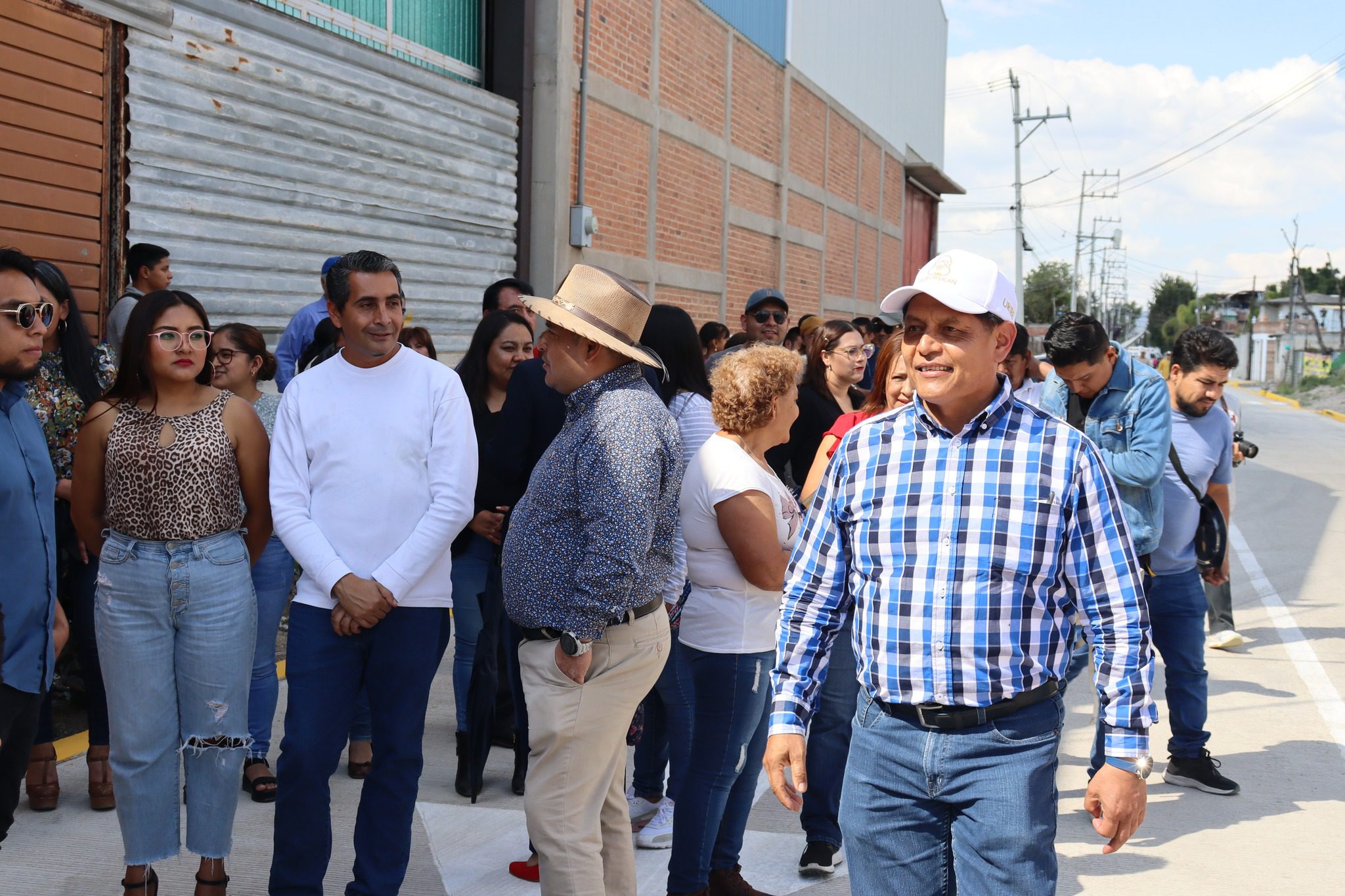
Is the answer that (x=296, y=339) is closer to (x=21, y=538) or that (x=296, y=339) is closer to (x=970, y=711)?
(x=21, y=538)

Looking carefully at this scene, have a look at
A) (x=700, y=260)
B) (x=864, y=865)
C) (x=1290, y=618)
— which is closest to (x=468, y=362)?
(x=864, y=865)

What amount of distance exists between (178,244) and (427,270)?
280cm

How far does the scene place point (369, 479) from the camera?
12.8 feet

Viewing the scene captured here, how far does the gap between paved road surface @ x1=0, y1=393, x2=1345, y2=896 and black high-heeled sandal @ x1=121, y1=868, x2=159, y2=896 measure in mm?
355

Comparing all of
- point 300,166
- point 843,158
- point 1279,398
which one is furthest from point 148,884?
point 1279,398

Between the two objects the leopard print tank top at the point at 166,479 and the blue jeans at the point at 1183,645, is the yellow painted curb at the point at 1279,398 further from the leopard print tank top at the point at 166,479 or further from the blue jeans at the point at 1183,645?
the leopard print tank top at the point at 166,479

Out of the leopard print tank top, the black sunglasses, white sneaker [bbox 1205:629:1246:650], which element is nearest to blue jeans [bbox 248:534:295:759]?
the leopard print tank top

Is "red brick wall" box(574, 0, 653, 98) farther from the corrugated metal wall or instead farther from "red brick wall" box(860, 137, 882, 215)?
"red brick wall" box(860, 137, 882, 215)

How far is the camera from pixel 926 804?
280 centimetres

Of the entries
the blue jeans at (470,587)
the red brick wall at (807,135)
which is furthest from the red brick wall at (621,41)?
Result: the blue jeans at (470,587)

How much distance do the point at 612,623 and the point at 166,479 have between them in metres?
1.49

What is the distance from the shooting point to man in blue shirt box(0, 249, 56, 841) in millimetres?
3521

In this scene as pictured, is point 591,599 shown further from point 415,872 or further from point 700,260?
point 700,260

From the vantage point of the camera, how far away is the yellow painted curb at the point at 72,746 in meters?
5.53
